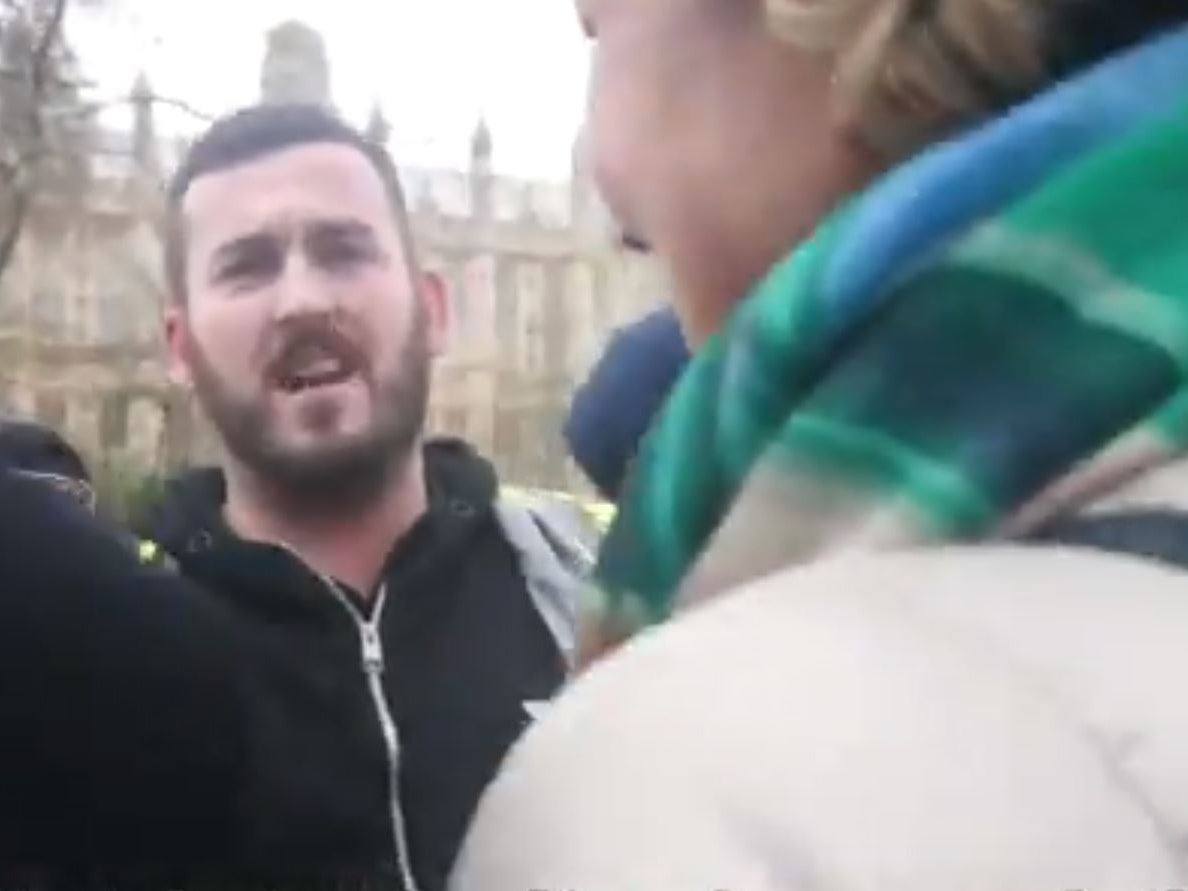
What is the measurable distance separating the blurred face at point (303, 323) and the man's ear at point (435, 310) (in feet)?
0.07

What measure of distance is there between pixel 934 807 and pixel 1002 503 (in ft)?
0.38

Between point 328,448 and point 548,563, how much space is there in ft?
0.79

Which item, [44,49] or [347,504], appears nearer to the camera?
[347,504]

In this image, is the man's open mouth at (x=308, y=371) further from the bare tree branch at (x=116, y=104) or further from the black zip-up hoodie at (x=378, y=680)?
the bare tree branch at (x=116, y=104)

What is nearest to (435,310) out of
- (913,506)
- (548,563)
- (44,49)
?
(548,563)

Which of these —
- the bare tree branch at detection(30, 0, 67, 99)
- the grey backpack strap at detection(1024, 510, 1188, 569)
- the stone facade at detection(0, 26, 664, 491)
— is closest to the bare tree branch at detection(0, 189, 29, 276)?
the bare tree branch at detection(30, 0, 67, 99)

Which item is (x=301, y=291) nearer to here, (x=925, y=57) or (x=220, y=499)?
(x=220, y=499)

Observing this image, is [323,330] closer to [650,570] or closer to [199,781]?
[199,781]

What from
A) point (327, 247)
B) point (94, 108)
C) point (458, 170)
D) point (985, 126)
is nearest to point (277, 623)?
point (327, 247)

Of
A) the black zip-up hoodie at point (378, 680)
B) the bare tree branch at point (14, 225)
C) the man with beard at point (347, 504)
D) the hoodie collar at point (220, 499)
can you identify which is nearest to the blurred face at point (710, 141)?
the black zip-up hoodie at point (378, 680)

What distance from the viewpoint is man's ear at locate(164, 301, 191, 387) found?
2.16 meters

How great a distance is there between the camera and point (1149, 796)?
1.75 feet

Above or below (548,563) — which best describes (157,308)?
below

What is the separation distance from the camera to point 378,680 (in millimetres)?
1866
